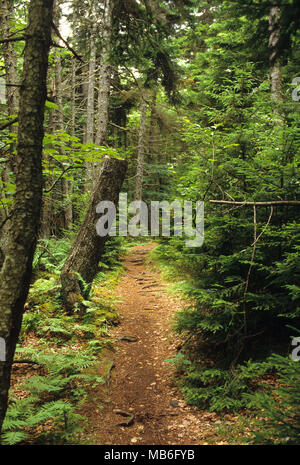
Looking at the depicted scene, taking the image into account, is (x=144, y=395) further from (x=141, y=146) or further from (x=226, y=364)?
(x=141, y=146)

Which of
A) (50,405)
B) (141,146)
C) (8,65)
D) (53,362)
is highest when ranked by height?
(141,146)

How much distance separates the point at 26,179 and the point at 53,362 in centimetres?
307

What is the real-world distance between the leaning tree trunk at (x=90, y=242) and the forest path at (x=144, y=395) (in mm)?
1488

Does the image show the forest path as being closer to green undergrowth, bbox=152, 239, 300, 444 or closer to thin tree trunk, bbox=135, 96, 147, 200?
green undergrowth, bbox=152, 239, 300, 444

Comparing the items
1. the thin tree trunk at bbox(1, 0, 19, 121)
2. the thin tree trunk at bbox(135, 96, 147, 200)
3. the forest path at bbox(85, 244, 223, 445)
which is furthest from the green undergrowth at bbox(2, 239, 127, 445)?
the thin tree trunk at bbox(135, 96, 147, 200)

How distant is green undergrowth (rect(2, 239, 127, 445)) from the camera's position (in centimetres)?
329

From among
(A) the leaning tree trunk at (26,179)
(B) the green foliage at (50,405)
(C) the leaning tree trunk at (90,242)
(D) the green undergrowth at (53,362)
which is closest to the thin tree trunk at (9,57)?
(C) the leaning tree trunk at (90,242)

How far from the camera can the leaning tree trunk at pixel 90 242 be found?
6.53 metres

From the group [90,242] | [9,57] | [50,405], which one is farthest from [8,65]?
[50,405]

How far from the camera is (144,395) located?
14.7 ft

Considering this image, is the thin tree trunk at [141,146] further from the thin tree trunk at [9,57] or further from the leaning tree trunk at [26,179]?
the leaning tree trunk at [26,179]

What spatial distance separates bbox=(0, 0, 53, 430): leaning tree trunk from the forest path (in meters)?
1.61
